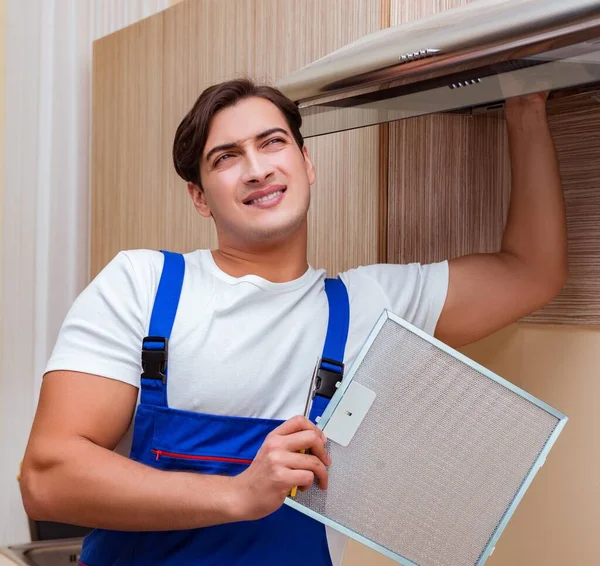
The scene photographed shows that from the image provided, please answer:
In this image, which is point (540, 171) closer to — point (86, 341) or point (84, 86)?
point (86, 341)

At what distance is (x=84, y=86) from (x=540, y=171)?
1.32m

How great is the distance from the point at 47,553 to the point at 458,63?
4.77 ft

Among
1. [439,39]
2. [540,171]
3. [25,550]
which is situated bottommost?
[25,550]

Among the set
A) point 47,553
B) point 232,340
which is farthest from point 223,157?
point 47,553

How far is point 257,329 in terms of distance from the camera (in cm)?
113

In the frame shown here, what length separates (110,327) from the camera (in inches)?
42.3

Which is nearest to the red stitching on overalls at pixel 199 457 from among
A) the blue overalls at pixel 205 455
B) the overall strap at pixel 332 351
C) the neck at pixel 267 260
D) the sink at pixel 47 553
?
the blue overalls at pixel 205 455

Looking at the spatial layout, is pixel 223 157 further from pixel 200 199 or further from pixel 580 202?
pixel 580 202

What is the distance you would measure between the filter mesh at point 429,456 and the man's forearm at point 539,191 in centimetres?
29

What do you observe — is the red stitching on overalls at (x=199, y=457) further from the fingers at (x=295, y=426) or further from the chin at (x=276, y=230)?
the chin at (x=276, y=230)

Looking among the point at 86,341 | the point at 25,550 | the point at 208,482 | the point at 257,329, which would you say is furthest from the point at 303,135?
the point at 25,550

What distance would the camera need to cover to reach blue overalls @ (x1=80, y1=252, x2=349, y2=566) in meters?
1.07

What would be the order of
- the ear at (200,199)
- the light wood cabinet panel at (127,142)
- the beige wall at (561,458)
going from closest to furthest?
the beige wall at (561,458), the ear at (200,199), the light wood cabinet panel at (127,142)

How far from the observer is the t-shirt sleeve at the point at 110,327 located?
1050mm
